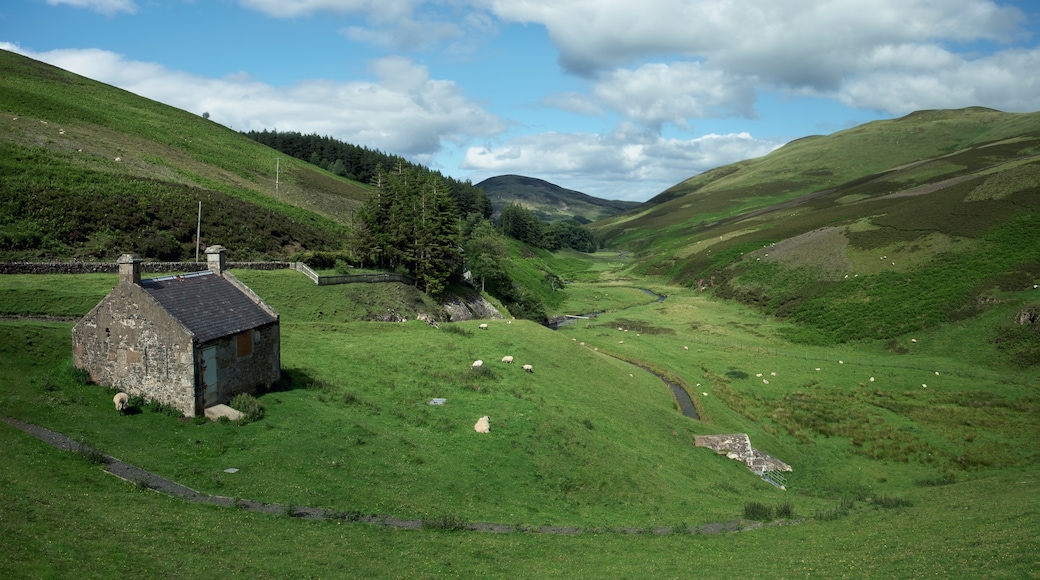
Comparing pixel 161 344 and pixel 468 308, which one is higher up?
pixel 161 344

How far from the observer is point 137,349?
1058 inches

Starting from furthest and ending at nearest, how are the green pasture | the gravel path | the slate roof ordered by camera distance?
the slate roof → the gravel path → the green pasture

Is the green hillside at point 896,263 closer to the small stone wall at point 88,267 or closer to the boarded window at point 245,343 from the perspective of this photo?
the boarded window at point 245,343

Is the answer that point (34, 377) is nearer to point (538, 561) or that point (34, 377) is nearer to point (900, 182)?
point (538, 561)

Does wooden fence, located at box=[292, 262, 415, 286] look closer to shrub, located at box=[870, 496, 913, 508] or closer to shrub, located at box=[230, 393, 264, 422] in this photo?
shrub, located at box=[230, 393, 264, 422]

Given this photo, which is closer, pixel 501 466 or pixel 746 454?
pixel 501 466

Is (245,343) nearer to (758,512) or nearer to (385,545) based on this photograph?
(385,545)

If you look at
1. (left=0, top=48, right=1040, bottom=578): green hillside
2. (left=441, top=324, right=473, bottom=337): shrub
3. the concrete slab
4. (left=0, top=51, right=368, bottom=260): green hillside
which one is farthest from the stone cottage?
(left=0, top=51, right=368, bottom=260): green hillside

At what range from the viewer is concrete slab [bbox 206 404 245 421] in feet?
88.2

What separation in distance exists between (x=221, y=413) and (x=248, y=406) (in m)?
1.19

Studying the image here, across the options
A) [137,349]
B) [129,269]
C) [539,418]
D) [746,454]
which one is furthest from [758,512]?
[129,269]

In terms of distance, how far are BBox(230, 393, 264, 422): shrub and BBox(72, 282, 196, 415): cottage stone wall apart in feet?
6.36

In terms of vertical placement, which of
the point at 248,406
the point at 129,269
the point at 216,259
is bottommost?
the point at 248,406

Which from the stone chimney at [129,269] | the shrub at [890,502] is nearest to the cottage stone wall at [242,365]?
the stone chimney at [129,269]
